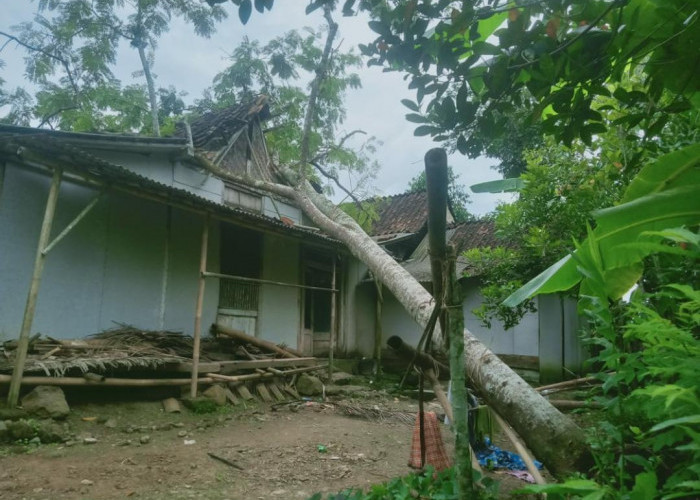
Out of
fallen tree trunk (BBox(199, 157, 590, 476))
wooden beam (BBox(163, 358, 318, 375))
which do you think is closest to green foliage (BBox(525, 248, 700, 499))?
fallen tree trunk (BBox(199, 157, 590, 476))

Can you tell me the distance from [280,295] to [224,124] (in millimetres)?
4083

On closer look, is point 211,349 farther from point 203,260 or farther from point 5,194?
point 5,194

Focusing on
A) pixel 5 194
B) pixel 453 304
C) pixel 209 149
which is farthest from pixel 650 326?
pixel 209 149

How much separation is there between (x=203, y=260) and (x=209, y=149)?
3.71 meters

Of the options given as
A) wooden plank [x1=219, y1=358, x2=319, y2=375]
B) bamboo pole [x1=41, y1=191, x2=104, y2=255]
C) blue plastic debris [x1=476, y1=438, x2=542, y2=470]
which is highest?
bamboo pole [x1=41, y1=191, x2=104, y2=255]

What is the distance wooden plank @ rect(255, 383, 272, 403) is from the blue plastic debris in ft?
13.4

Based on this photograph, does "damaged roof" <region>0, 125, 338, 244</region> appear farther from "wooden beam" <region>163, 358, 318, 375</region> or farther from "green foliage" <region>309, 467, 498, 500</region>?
"green foliage" <region>309, 467, 498, 500</region>

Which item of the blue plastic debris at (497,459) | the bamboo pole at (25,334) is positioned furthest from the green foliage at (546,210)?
the bamboo pole at (25,334)

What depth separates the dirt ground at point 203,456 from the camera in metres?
3.75

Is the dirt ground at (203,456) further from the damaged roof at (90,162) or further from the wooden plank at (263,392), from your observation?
the damaged roof at (90,162)

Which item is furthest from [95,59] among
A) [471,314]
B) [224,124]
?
[471,314]

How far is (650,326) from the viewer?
0.84m

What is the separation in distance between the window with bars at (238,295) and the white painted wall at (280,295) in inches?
6.6

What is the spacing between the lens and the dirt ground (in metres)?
3.75
